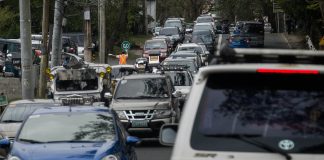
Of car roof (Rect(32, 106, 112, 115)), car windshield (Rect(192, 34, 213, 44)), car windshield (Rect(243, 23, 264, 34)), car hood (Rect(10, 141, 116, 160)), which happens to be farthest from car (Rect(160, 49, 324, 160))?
car windshield (Rect(192, 34, 213, 44))

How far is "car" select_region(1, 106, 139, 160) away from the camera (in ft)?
40.9

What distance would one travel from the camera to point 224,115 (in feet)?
22.0

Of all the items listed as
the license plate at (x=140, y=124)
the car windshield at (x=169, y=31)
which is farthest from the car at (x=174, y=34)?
the license plate at (x=140, y=124)

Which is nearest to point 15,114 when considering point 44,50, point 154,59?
point 44,50

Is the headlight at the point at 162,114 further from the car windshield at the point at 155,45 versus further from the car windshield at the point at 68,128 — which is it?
the car windshield at the point at 155,45

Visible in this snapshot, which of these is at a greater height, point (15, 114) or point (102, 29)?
point (102, 29)

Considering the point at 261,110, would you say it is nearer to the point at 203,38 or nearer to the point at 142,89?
the point at 142,89

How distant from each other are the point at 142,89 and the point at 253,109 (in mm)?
16209

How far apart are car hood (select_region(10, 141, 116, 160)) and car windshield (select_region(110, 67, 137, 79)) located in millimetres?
20673

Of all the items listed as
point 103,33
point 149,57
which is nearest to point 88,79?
point 103,33

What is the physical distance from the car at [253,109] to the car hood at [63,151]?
5.78 metres

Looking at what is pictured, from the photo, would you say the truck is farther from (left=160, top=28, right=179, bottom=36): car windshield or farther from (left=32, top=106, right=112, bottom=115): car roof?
(left=160, top=28, right=179, bottom=36): car windshield

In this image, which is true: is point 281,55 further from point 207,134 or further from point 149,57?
point 149,57

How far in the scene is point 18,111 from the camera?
2056 centimetres
